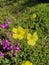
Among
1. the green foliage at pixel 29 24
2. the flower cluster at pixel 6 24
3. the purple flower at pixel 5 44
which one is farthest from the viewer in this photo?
the flower cluster at pixel 6 24

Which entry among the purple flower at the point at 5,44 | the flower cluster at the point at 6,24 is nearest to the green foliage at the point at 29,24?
the flower cluster at the point at 6,24

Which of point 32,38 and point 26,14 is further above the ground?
point 32,38

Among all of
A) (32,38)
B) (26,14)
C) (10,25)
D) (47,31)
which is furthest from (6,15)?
(32,38)

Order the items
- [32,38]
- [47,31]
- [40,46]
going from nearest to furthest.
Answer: [32,38], [40,46], [47,31]

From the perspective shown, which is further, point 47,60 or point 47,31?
point 47,31

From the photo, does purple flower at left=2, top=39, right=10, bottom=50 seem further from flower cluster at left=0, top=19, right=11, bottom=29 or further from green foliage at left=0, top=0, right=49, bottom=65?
flower cluster at left=0, top=19, right=11, bottom=29

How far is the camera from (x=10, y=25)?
22.7 ft

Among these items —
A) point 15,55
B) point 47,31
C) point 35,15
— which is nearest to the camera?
point 15,55

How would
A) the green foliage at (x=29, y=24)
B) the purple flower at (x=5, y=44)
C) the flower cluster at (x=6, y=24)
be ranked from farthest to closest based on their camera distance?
the flower cluster at (x=6, y=24), the purple flower at (x=5, y=44), the green foliage at (x=29, y=24)

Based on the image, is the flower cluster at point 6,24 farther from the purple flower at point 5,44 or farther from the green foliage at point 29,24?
the purple flower at point 5,44

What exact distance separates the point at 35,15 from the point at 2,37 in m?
1.67

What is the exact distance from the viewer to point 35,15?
750cm

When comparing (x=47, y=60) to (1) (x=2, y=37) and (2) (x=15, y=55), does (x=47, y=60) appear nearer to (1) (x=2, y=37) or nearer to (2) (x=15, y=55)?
(2) (x=15, y=55)

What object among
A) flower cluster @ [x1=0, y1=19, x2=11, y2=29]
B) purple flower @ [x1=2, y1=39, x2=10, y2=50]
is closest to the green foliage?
flower cluster @ [x1=0, y1=19, x2=11, y2=29]
